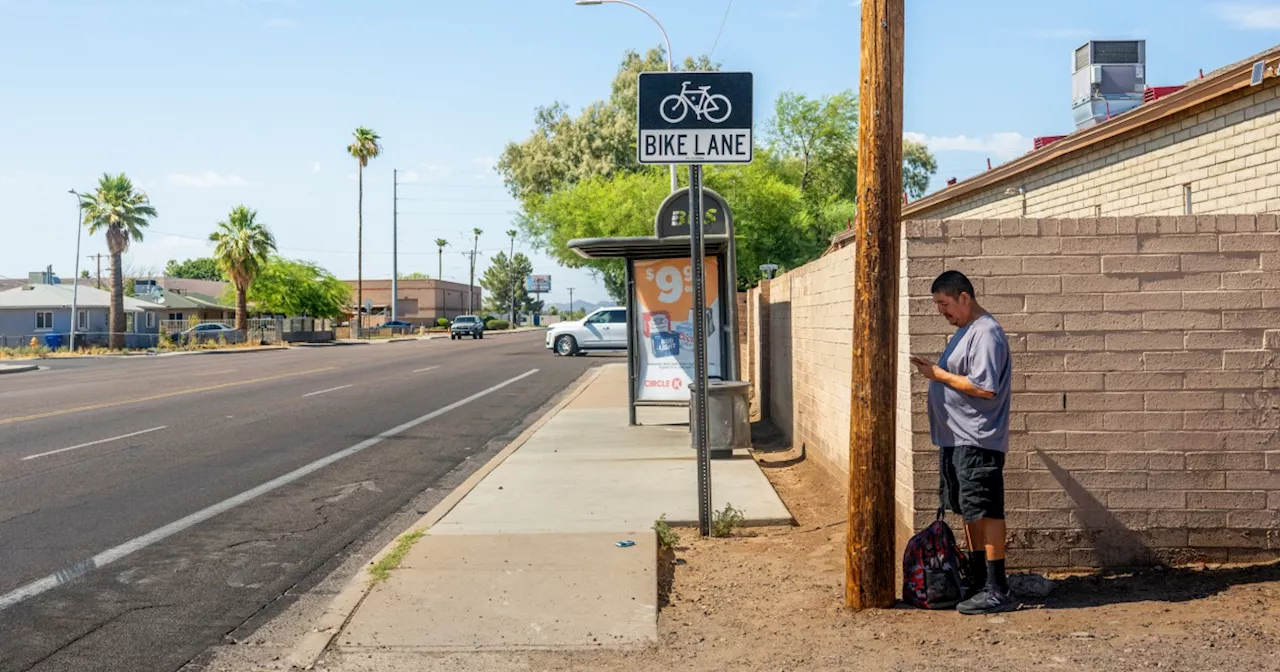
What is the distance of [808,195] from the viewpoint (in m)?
48.4

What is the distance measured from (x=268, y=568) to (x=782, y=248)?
3727cm

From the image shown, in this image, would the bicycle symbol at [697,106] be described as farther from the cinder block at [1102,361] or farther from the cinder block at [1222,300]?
the cinder block at [1222,300]

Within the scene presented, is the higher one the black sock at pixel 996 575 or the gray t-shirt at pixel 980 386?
the gray t-shirt at pixel 980 386

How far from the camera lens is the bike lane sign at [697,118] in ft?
27.9

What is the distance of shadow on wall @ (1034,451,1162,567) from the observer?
732 centimetres

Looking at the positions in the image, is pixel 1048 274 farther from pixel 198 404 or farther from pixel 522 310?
pixel 522 310

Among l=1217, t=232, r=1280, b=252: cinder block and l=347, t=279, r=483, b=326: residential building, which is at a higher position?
l=347, t=279, r=483, b=326: residential building

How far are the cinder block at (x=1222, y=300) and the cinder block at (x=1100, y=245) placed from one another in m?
0.44

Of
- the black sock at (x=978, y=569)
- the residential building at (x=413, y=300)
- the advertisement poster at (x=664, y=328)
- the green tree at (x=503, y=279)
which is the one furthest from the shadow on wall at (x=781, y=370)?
the green tree at (x=503, y=279)

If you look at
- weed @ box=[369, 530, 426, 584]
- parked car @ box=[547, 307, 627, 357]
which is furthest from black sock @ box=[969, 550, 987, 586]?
parked car @ box=[547, 307, 627, 357]

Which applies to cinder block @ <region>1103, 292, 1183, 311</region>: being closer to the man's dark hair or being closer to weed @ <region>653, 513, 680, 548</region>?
the man's dark hair

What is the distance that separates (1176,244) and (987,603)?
2608mm

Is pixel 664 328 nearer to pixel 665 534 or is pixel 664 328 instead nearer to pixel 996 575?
pixel 665 534

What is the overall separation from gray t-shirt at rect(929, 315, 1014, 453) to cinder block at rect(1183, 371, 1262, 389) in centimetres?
170
